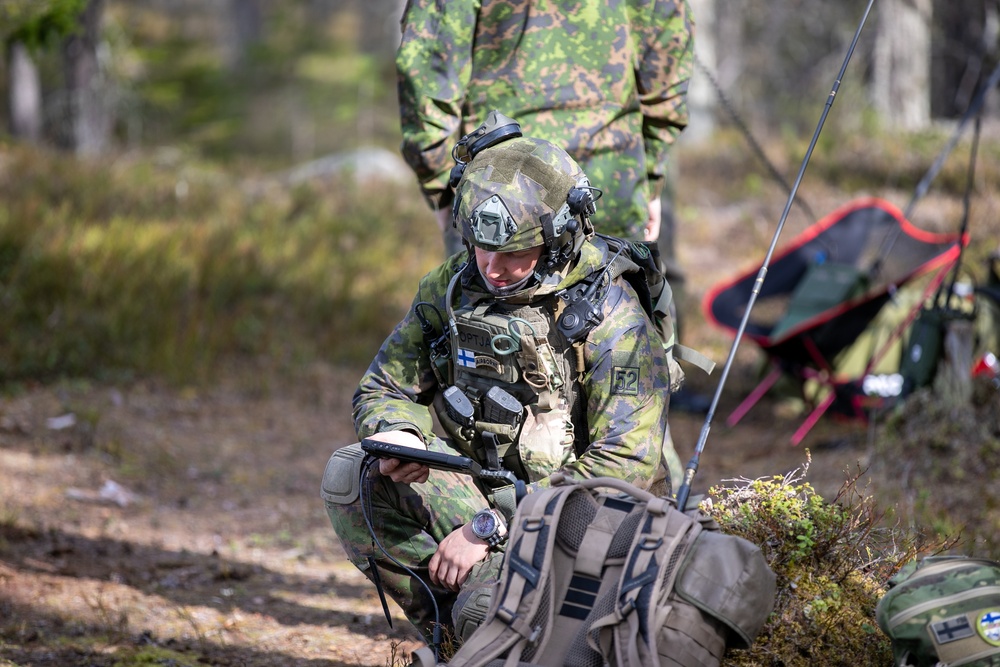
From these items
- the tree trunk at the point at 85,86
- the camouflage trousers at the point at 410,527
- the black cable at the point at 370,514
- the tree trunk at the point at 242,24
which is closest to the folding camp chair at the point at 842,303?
the camouflage trousers at the point at 410,527

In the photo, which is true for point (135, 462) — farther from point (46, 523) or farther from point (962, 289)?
point (962, 289)

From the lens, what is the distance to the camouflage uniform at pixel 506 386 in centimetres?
296

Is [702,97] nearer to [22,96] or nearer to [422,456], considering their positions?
[22,96]

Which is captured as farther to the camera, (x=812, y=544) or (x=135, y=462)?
(x=135, y=462)

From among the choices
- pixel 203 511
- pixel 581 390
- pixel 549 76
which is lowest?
pixel 203 511

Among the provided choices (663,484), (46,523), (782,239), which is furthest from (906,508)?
(782,239)

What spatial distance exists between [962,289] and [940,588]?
14.3 feet

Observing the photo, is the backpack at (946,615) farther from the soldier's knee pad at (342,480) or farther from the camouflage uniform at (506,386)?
the soldier's knee pad at (342,480)

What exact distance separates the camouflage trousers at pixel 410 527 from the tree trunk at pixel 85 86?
32.3 feet

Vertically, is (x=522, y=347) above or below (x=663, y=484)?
above

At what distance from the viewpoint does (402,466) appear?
3051mm

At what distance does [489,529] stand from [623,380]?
23.0 inches

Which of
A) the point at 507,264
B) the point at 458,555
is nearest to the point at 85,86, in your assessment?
the point at 507,264

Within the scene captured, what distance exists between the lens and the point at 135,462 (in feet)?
20.4
